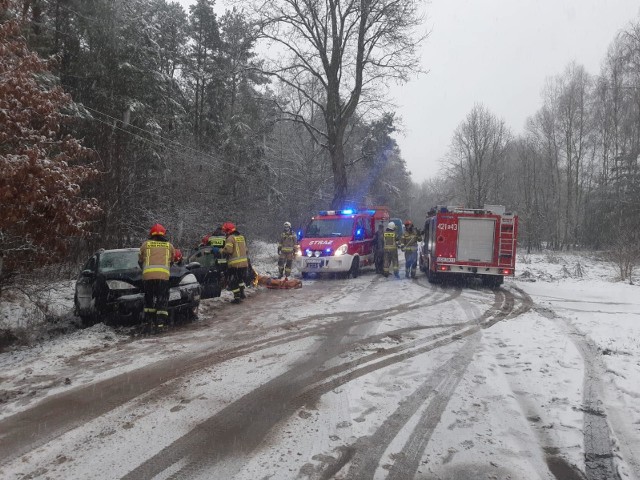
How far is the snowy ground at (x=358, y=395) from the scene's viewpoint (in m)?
3.44

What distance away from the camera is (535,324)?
8445 mm

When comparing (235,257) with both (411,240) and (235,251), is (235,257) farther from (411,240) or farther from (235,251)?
(411,240)

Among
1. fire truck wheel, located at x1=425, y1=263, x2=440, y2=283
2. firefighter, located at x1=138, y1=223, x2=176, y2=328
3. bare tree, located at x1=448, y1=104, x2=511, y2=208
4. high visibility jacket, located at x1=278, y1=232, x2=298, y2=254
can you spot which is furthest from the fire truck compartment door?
bare tree, located at x1=448, y1=104, x2=511, y2=208

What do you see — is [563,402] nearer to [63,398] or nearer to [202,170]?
[63,398]

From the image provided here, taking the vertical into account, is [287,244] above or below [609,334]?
above

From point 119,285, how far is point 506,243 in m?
10.7

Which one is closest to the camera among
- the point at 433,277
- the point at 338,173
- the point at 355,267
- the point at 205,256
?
the point at 205,256

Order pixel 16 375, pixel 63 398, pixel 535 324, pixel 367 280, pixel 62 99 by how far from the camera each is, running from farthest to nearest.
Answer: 1. pixel 367 280
2. pixel 535 324
3. pixel 62 99
4. pixel 16 375
5. pixel 63 398

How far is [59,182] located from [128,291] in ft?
7.02

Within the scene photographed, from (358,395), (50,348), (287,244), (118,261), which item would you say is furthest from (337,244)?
(358,395)

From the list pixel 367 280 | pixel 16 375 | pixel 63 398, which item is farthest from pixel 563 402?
pixel 367 280

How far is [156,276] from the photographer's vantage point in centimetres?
752

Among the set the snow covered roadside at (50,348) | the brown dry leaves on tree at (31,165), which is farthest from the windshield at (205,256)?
the brown dry leaves on tree at (31,165)

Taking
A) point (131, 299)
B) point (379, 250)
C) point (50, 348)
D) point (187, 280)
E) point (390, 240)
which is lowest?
point (50, 348)
